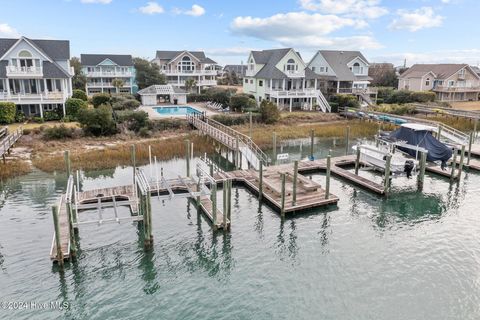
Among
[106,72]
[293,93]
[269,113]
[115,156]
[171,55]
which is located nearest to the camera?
[115,156]

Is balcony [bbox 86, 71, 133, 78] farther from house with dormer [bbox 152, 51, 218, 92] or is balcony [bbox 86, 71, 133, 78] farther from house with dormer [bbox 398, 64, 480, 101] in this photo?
house with dormer [bbox 398, 64, 480, 101]

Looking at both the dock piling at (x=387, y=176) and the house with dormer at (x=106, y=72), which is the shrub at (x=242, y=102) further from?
the dock piling at (x=387, y=176)

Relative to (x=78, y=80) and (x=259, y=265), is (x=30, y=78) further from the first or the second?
(x=259, y=265)

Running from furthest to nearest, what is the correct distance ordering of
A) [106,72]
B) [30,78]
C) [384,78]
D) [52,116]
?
[384,78]
[106,72]
[52,116]
[30,78]

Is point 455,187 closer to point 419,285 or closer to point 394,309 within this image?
point 419,285

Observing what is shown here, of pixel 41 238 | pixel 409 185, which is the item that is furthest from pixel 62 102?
pixel 409 185

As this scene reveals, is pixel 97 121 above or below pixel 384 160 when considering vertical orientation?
above

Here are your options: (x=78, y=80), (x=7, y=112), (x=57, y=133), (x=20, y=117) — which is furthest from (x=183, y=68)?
(x=57, y=133)

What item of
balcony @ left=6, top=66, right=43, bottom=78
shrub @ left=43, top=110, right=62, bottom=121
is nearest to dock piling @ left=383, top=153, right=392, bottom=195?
shrub @ left=43, top=110, right=62, bottom=121
